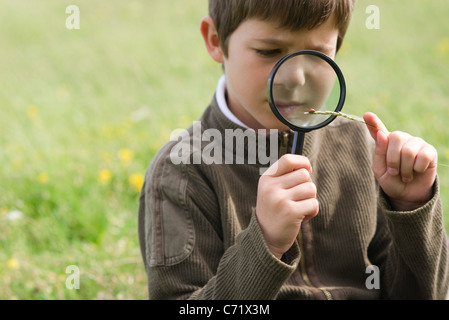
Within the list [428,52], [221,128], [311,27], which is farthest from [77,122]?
[428,52]

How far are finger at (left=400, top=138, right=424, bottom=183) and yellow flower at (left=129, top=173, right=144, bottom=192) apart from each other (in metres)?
2.05

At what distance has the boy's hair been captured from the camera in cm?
189

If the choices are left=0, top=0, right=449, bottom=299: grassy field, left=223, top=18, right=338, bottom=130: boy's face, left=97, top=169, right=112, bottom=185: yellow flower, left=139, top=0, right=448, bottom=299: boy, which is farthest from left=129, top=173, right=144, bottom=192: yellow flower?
left=223, top=18, right=338, bottom=130: boy's face

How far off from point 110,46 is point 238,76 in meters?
4.45

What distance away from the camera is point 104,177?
145 inches

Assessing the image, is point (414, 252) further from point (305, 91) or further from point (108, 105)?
point (108, 105)

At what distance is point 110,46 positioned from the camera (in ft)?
20.5

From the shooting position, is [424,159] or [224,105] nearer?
[424,159]

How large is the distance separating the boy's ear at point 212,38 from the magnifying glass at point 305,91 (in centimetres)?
46

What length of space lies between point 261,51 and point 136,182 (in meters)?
1.84

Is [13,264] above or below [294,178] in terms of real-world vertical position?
below

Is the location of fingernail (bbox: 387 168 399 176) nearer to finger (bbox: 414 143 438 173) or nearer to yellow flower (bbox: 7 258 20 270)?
finger (bbox: 414 143 438 173)

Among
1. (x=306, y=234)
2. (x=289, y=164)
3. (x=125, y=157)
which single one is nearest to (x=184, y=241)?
(x=306, y=234)

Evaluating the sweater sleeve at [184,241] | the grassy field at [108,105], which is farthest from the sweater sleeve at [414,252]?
the grassy field at [108,105]
